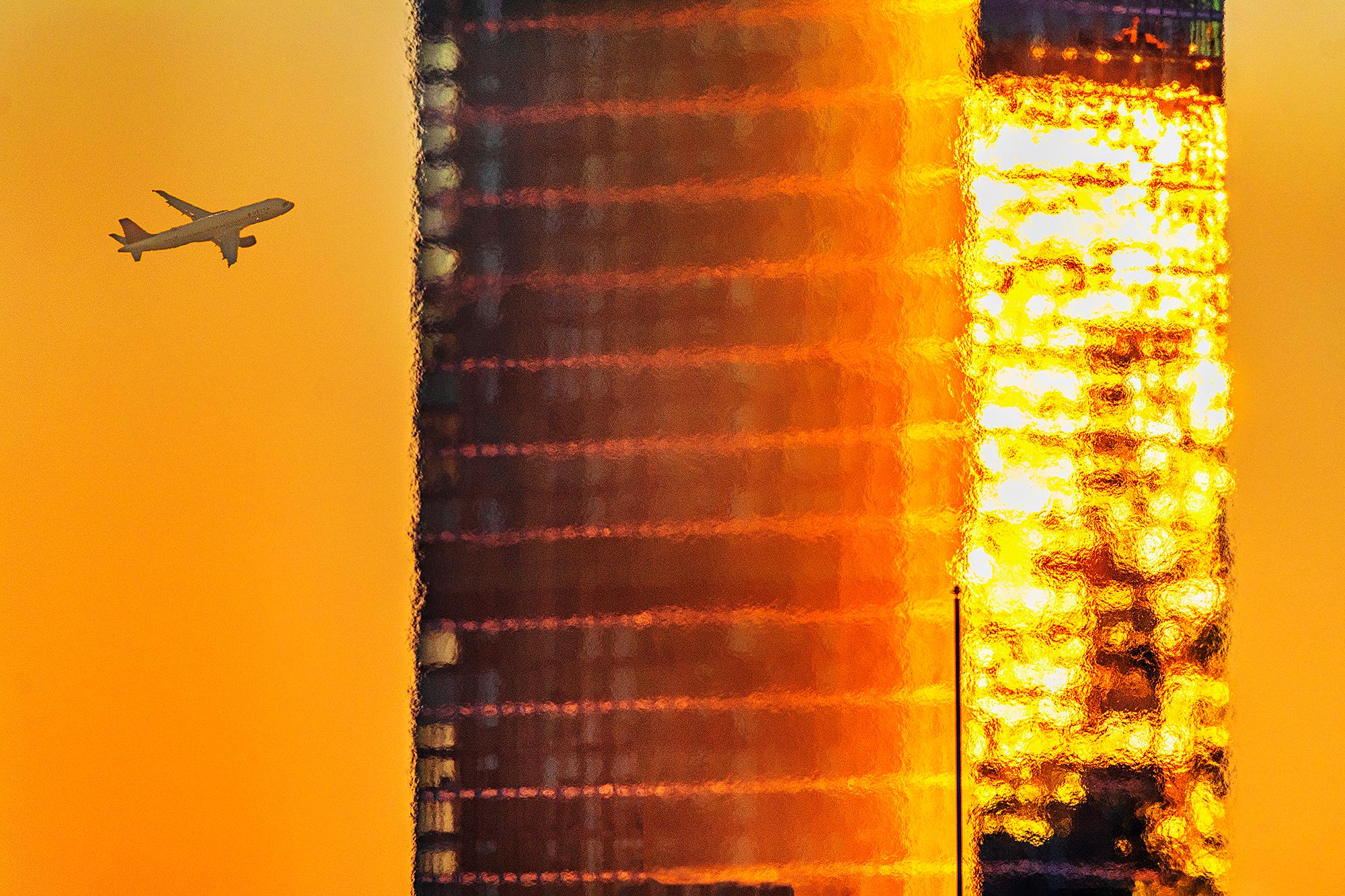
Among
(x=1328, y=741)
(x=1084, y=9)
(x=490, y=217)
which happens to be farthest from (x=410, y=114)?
(x=1328, y=741)

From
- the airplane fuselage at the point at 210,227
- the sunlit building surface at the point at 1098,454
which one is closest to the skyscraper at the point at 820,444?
the sunlit building surface at the point at 1098,454

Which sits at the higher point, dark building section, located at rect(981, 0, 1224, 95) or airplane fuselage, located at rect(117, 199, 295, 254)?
dark building section, located at rect(981, 0, 1224, 95)

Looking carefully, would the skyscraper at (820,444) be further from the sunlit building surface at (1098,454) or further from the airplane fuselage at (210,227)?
the airplane fuselage at (210,227)

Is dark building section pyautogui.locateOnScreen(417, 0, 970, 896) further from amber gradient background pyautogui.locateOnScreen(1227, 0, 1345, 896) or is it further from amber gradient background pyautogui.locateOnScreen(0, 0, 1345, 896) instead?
amber gradient background pyautogui.locateOnScreen(1227, 0, 1345, 896)

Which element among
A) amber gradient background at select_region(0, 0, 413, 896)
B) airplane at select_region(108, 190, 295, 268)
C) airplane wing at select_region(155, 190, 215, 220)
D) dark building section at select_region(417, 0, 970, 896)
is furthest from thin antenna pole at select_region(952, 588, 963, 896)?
airplane wing at select_region(155, 190, 215, 220)

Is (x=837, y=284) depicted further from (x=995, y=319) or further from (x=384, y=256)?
(x=384, y=256)

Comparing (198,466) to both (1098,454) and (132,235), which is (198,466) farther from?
(1098,454)
